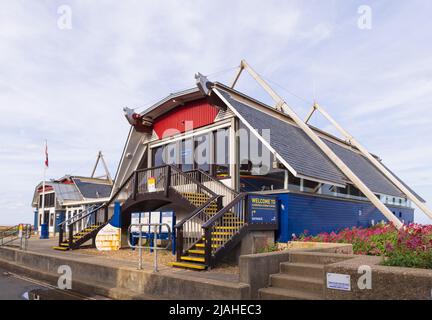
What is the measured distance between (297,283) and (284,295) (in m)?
0.47

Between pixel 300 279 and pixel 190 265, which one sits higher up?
pixel 300 279

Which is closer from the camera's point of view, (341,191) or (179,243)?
(179,243)

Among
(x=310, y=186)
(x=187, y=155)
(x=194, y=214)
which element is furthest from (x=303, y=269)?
(x=187, y=155)

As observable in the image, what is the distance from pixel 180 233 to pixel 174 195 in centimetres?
341

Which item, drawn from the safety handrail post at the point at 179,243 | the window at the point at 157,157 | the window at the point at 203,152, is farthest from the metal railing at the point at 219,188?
the window at the point at 157,157

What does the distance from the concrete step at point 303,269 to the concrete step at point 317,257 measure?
0.49ft

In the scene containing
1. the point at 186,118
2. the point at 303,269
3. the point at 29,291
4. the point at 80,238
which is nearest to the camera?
the point at 303,269

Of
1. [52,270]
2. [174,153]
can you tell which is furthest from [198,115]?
[52,270]

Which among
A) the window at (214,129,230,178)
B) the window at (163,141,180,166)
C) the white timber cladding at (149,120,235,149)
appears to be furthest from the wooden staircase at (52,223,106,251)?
the window at (214,129,230,178)

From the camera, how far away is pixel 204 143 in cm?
1684

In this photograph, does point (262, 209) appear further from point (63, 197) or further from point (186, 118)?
point (63, 197)

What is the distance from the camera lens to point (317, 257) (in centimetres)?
769

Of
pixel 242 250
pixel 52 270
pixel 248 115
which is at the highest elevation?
pixel 248 115

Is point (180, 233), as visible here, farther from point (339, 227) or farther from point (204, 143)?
point (339, 227)
